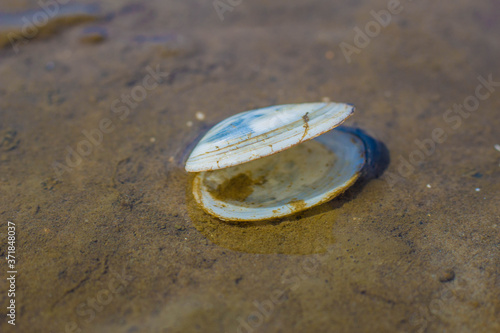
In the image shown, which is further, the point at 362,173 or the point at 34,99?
the point at 34,99

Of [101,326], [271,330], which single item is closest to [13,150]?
[101,326]

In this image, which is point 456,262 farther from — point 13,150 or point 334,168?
point 13,150

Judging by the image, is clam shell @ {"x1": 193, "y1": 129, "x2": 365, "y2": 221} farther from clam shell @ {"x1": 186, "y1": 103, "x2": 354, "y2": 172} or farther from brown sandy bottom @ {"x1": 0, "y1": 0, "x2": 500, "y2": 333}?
clam shell @ {"x1": 186, "y1": 103, "x2": 354, "y2": 172}
